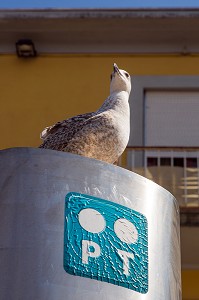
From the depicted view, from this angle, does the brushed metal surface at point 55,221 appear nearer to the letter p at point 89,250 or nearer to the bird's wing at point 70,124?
the letter p at point 89,250

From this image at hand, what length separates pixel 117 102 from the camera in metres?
6.83

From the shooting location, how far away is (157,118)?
1395cm

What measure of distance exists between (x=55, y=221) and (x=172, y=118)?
8.35 metres

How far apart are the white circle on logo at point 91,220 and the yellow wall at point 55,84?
7.96m

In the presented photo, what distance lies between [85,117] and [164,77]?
7598 mm

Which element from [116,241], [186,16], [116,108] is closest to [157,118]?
[186,16]

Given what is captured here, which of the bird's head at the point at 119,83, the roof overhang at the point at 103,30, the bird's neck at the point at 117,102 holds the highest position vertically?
the roof overhang at the point at 103,30

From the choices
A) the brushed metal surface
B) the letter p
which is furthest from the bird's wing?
the letter p

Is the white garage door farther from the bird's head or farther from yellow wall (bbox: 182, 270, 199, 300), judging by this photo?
the bird's head

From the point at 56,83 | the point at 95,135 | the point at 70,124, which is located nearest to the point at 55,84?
the point at 56,83

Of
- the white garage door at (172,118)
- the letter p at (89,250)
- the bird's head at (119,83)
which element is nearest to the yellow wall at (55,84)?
the white garage door at (172,118)

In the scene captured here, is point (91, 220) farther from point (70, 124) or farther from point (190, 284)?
point (190, 284)

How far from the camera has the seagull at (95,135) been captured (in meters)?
6.45

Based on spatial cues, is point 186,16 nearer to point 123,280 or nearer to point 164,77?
point 164,77
